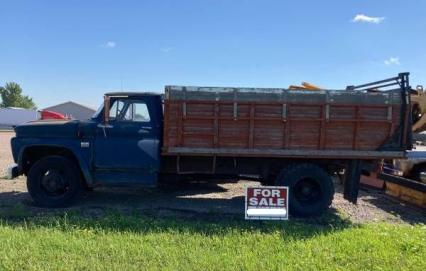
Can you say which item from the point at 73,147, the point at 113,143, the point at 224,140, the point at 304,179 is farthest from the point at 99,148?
the point at 304,179

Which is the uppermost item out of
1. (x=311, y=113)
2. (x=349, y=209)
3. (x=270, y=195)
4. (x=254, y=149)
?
(x=311, y=113)

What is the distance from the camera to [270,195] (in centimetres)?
679

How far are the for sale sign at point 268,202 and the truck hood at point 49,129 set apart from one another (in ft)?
11.4

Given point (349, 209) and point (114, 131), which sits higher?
point (114, 131)

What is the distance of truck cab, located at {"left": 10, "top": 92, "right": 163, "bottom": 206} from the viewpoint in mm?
7723

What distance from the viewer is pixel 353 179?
7.80 meters

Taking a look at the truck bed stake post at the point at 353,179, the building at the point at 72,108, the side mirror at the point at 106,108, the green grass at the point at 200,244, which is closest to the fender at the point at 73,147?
the side mirror at the point at 106,108

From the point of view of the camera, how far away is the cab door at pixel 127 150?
771 centimetres

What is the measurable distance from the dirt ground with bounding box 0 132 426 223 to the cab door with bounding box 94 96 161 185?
607 mm

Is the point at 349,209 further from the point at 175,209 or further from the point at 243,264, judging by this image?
the point at 243,264

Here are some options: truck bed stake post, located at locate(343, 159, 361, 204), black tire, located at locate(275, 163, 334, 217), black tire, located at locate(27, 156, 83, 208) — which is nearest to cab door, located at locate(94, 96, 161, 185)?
→ black tire, located at locate(27, 156, 83, 208)

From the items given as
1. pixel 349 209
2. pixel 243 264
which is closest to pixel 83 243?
pixel 243 264

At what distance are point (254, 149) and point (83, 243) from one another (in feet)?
11.1

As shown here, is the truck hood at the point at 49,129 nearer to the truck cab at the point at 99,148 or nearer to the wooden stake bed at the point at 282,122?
the truck cab at the point at 99,148
